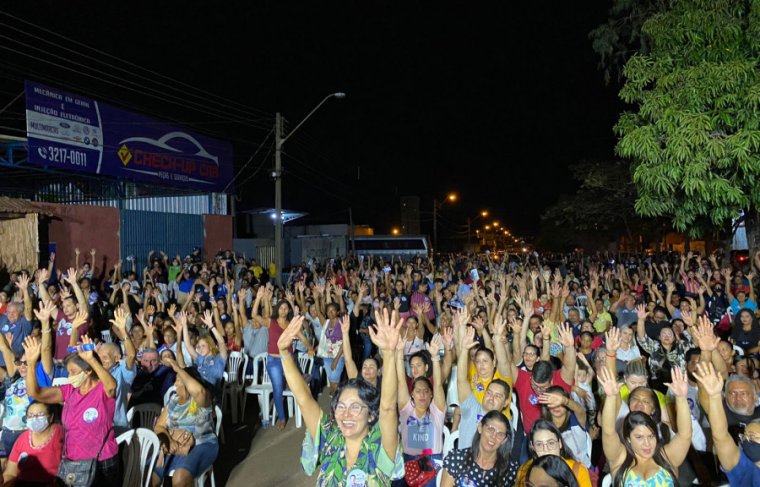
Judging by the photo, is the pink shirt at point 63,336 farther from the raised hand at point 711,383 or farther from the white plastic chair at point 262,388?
the raised hand at point 711,383

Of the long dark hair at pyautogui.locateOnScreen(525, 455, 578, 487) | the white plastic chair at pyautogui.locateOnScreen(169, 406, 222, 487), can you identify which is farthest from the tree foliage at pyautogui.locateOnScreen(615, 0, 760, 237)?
the white plastic chair at pyautogui.locateOnScreen(169, 406, 222, 487)

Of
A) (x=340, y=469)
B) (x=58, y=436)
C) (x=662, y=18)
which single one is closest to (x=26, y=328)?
(x=58, y=436)

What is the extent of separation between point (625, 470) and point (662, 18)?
6.66m

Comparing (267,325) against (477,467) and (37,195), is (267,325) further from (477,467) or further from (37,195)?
(37,195)

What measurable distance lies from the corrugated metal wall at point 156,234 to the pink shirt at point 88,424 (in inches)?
554

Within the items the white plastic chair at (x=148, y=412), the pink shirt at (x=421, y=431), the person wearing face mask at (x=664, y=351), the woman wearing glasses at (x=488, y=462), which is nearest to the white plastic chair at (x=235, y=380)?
the white plastic chair at (x=148, y=412)

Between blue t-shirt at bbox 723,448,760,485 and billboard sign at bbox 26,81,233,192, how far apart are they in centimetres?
1628

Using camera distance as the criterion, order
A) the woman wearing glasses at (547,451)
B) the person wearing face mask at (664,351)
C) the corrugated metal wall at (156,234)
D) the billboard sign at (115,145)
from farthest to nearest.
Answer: the corrugated metal wall at (156,234) → the billboard sign at (115,145) → the person wearing face mask at (664,351) → the woman wearing glasses at (547,451)

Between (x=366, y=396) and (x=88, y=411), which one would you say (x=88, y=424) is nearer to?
(x=88, y=411)

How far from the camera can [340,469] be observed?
2.68m

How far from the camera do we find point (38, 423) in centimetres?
396

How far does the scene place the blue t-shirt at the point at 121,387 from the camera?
492cm

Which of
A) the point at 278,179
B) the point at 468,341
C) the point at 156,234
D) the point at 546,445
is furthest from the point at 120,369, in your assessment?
the point at 156,234

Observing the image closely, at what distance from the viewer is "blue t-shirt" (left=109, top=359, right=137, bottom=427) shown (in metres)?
4.92
